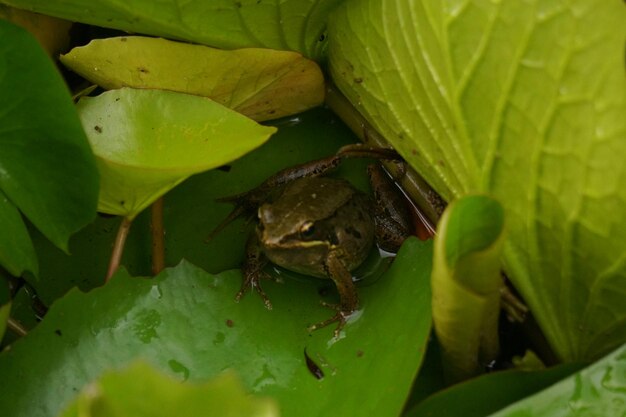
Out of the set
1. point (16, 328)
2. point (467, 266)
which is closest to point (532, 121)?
point (467, 266)

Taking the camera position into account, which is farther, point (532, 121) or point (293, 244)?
point (293, 244)

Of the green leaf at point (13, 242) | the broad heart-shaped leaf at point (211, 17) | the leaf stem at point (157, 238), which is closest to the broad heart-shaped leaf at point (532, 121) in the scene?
the broad heart-shaped leaf at point (211, 17)

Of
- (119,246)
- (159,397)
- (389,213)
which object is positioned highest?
(159,397)

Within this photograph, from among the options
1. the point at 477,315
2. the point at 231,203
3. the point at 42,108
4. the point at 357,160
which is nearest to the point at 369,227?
the point at 357,160

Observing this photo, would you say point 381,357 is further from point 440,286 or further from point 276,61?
point 276,61

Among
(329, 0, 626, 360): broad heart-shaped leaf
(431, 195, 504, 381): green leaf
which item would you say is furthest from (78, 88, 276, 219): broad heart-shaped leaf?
(431, 195, 504, 381): green leaf

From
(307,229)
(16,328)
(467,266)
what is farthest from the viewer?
(307,229)

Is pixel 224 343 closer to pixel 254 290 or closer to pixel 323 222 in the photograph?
pixel 254 290
